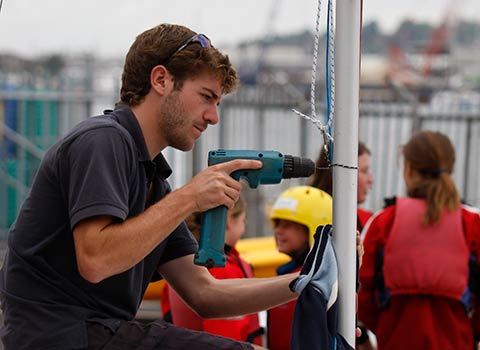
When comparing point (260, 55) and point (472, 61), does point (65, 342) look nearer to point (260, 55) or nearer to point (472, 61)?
point (260, 55)

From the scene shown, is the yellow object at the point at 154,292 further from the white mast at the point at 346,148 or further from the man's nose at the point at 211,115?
the white mast at the point at 346,148

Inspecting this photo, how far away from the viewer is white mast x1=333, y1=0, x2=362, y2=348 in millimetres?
2320

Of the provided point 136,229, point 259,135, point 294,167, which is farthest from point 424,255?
point 259,135

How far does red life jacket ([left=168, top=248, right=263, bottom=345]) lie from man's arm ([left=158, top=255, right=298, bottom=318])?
51 cm

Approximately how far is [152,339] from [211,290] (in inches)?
18.4

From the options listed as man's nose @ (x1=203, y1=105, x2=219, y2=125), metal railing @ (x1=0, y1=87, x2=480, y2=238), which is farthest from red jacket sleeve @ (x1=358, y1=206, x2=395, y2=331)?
metal railing @ (x1=0, y1=87, x2=480, y2=238)

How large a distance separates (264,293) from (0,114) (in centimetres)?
720

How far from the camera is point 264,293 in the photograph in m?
2.75

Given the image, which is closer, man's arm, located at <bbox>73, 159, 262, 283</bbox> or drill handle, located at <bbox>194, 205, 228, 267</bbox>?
man's arm, located at <bbox>73, 159, 262, 283</bbox>

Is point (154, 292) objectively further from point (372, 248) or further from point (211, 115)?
point (211, 115)

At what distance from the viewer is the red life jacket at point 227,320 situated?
3438 mm

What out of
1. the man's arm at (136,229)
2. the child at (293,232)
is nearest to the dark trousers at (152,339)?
the man's arm at (136,229)

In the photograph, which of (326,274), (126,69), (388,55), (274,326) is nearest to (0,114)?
(274,326)

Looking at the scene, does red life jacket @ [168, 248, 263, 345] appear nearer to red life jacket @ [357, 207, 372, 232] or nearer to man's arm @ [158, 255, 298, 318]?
man's arm @ [158, 255, 298, 318]
